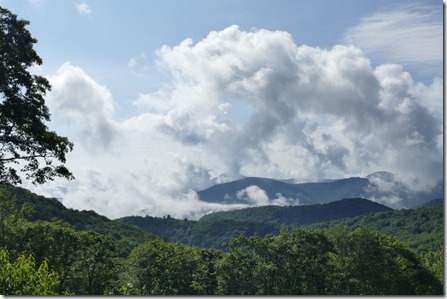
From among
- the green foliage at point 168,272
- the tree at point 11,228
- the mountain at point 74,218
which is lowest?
the green foliage at point 168,272

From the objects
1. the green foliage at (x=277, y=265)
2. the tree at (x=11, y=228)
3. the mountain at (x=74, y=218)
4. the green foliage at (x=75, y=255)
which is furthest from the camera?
the mountain at (x=74, y=218)

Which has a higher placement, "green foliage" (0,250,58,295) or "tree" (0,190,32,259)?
"tree" (0,190,32,259)

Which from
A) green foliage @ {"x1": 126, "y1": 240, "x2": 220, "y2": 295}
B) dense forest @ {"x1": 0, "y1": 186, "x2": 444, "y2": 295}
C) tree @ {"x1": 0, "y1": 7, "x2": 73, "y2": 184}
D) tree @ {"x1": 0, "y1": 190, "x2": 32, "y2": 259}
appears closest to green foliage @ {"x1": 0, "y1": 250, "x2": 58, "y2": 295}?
tree @ {"x1": 0, "y1": 7, "x2": 73, "y2": 184}

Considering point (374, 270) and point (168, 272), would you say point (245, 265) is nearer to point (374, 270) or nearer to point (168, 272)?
point (168, 272)

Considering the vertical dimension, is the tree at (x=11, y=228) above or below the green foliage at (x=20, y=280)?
above

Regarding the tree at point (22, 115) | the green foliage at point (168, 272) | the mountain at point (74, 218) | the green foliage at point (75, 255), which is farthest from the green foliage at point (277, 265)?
the mountain at point (74, 218)

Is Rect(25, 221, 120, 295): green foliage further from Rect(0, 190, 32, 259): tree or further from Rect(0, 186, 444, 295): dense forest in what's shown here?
Rect(0, 190, 32, 259): tree

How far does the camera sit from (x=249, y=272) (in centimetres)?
6197

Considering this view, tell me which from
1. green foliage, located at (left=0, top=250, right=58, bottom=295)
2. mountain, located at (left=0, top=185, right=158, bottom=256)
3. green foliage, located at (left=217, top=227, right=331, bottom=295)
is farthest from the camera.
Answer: mountain, located at (left=0, top=185, right=158, bottom=256)

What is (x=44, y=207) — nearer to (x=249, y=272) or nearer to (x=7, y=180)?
(x=249, y=272)

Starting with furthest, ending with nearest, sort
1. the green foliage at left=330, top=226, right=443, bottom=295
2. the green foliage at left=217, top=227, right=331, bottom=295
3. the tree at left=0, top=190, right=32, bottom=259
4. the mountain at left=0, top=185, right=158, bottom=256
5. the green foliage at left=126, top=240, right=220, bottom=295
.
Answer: the mountain at left=0, top=185, right=158, bottom=256
the green foliage at left=126, top=240, right=220, bottom=295
the green foliage at left=217, top=227, right=331, bottom=295
the green foliage at left=330, top=226, right=443, bottom=295
the tree at left=0, top=190, right=32, bottom=259

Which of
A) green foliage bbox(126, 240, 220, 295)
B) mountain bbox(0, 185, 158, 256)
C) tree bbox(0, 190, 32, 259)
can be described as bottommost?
green foliage bbox(126, 240, 220, 295)

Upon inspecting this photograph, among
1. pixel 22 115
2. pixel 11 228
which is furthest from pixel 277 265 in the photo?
pixel 22 115

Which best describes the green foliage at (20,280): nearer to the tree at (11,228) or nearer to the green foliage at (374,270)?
the tree at (11,228)
